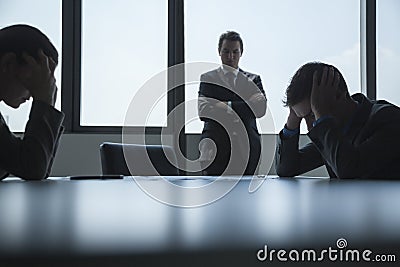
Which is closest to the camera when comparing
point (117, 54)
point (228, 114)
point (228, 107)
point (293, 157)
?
point (293, 157)

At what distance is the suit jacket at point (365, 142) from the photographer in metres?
1.27

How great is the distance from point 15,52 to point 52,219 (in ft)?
2.74

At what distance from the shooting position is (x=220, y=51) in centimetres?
338

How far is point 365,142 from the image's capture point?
4.21 ft

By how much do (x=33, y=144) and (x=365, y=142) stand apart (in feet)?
2.53

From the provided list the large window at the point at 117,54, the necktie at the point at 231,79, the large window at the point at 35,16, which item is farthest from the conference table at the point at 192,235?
the large window at the point at 117,54

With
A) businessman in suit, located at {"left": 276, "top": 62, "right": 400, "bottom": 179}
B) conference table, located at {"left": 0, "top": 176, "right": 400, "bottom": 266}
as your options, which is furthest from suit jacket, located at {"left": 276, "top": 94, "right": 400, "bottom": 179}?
conference table, located at {"left": 0, "top": 176, "right": 400, "bottom": 266}

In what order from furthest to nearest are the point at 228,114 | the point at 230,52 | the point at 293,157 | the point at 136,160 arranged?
1. the point at 230,52
2. the point at 228,114
3. the point at 136,160
4. the point at 293,157

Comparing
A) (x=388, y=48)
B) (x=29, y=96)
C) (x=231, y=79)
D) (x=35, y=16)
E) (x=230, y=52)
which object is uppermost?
(x=35, y=16)

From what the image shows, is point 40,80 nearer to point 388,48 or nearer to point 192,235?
point 192,235

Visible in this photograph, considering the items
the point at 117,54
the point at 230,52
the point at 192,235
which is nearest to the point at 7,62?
the point at 192,235

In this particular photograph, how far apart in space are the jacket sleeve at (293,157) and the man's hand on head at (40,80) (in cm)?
83

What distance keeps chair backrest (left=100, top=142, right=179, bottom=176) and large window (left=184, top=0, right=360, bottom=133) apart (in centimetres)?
218

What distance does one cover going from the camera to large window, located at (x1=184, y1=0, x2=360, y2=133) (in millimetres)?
4781
